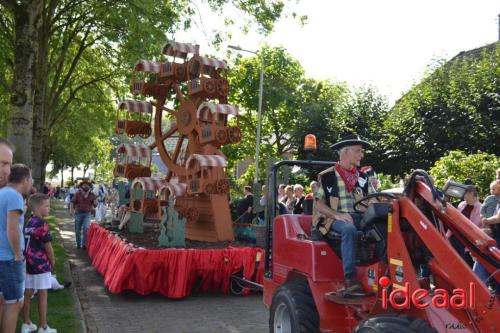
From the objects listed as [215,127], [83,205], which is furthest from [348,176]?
[83,205]

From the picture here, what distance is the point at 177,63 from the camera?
12.4 meters

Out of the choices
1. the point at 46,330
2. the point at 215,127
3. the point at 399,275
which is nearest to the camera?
the point at 399,275

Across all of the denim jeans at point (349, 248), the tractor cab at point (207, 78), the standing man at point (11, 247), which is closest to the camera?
the denim jeans at point (349, 248)

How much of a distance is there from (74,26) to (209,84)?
9.47m

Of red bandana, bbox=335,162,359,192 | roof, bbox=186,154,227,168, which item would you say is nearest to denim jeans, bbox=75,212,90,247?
roof, bbox=186,154,227,168

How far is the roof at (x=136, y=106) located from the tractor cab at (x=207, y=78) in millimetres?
1463

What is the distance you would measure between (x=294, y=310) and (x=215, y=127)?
6.70 metres

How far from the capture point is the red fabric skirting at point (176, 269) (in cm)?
855

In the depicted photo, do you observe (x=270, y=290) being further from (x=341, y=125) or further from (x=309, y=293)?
(x=341, y=125)

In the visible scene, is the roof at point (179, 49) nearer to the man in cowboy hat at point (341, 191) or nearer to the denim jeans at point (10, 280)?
the man in cowboy hat at point (341, 191)

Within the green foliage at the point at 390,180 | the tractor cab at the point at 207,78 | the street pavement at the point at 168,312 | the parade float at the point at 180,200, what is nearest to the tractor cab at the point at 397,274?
the street pavement at the point at 168,312

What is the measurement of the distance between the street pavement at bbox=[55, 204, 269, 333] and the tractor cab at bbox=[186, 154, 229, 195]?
2327 millimetres

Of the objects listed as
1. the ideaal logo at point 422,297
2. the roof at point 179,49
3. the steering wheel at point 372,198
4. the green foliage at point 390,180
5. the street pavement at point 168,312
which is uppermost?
the roof at point 179,49

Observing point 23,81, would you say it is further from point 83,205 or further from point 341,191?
point 341,191
